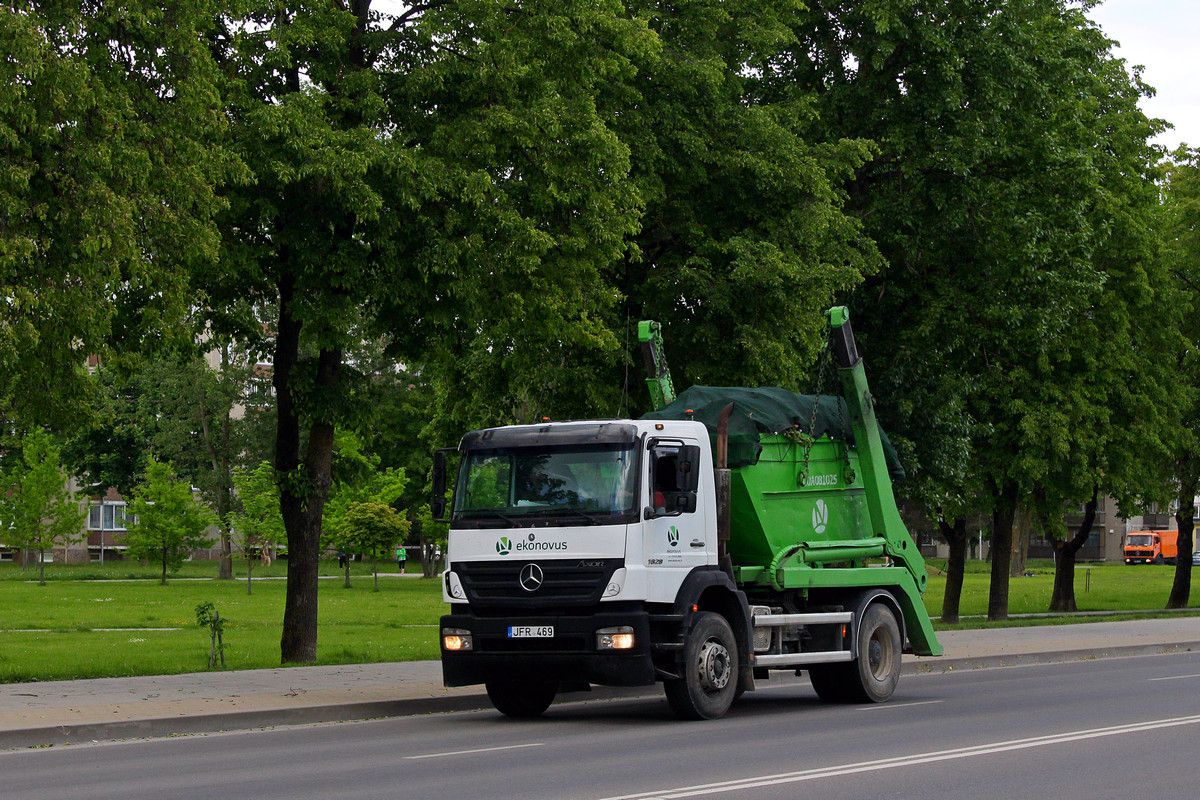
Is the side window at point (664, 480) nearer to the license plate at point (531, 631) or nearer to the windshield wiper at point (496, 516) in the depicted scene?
the windshield wiper at point (496, 516)

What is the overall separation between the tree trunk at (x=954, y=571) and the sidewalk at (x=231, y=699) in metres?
16.8

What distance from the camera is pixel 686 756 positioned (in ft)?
37.9

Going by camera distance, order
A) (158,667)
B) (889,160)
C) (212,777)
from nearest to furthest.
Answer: (212,777), (158,667), (889,160)

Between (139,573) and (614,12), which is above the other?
(614,12)

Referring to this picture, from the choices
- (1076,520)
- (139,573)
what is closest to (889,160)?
(139,573)

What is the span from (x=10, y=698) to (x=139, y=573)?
2194 inches

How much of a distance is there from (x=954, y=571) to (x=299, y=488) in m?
24.0

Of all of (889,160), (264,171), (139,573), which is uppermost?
(889,160)

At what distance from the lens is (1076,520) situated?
5172 inches

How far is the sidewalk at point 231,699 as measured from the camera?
1373cm

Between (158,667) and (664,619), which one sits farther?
(158,667)

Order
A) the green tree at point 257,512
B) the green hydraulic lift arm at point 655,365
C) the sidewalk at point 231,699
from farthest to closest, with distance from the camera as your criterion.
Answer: the green tree at point 257,512 < the green hydraulic lift arm at point 655,365 < the sidewalk at point 231,699

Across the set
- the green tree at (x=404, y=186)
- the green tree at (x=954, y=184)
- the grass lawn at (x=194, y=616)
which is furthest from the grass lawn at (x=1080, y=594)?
the green tree at (x=404, y=186)

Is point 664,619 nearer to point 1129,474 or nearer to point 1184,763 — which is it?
point 1184,763
